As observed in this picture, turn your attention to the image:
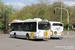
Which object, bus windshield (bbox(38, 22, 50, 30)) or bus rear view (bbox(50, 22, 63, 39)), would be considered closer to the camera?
bus windshield (bbox(38, 22, 50, 30))

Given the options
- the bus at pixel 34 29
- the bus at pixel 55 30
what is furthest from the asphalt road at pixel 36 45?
the bus at pixel 55 30

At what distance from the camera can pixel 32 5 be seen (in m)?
69.0

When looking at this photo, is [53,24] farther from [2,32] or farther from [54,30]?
[2,32]

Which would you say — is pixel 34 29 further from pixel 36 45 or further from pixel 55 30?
pixel 36 45

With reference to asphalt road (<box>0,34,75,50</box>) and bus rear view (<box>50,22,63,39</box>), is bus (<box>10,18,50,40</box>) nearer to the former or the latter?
bus rear view (<box>50,22,63,39</box>)

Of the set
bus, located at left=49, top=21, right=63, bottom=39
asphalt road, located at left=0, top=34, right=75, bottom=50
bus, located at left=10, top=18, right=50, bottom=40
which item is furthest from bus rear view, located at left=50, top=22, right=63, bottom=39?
asphalt road, located at left=0, top=34, right=75, bottom=50

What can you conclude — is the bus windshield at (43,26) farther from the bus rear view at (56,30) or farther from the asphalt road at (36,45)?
the asphalt road at (36,45)

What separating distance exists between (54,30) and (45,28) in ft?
9.94

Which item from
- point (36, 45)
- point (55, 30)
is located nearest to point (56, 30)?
point (55, 30)

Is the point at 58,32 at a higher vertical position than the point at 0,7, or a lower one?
lower

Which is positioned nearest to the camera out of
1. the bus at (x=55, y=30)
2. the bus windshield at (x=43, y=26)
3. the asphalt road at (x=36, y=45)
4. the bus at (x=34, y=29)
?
the asphalt road at (x=36, y=45)

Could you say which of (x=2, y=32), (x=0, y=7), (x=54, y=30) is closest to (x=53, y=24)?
(x=54, y=30)

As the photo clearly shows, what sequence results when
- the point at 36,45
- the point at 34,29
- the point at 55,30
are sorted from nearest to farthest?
1. the point at 36,45
2. the point at 34,29
3. the point at 55,30

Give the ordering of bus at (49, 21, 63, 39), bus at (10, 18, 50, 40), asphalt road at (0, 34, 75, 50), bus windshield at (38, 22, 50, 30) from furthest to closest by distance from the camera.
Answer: bus at (49, 21, 63, 39), bus windshield at (38, 22, 50, 30), bus at (10, 18, 50, 40), asphalt road at (0, 34, 75, 50)
